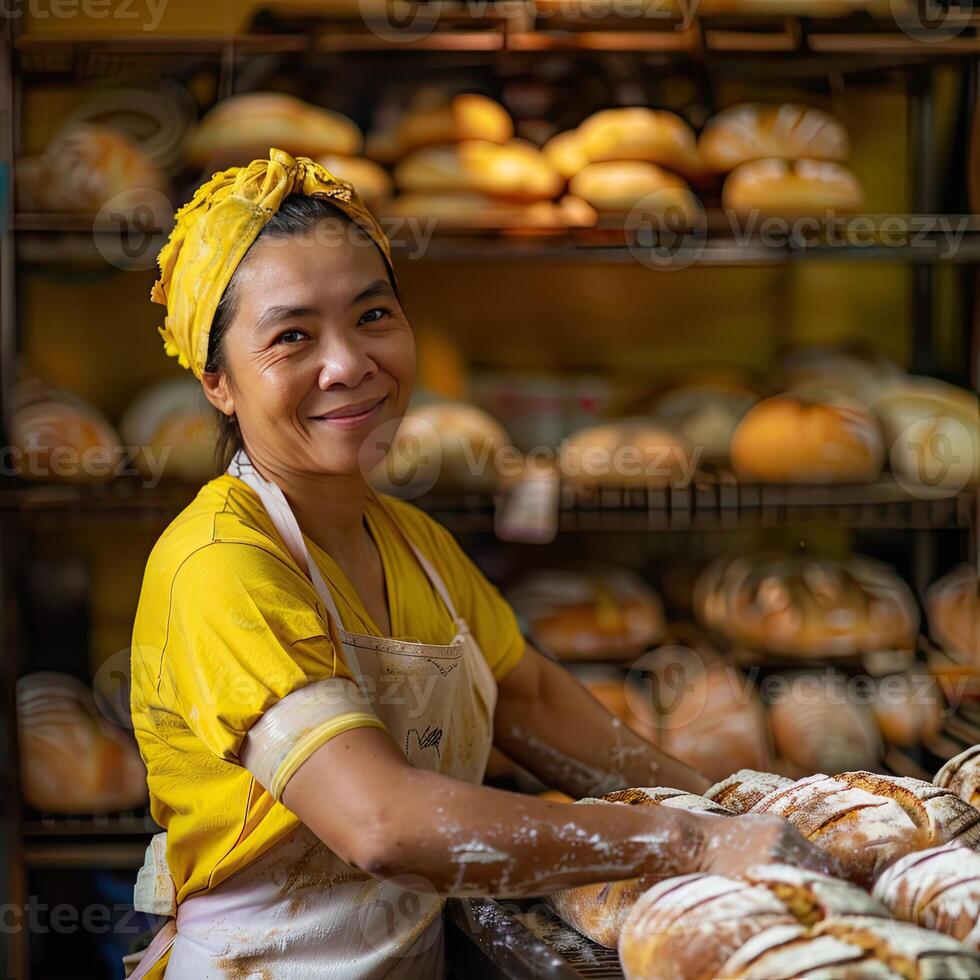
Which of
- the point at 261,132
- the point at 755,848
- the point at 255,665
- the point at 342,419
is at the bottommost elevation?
the point at 755,848

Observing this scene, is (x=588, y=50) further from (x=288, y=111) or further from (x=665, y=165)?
(x=288, y=111)

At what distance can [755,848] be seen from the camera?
0.90 metres

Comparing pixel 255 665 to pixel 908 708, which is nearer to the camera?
pixel 255 665

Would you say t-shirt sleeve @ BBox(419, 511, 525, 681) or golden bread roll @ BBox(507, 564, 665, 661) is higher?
t-shirt sleeve @ BBox(419, 511, 525, 681)

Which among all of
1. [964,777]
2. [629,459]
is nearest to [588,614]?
[629,459]

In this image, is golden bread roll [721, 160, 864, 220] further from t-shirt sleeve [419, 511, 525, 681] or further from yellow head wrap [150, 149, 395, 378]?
yellow head wrap [150, 149, 395, 378]

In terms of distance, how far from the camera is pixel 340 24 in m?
2.56

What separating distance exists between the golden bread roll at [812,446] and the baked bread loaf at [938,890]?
153 centimetres

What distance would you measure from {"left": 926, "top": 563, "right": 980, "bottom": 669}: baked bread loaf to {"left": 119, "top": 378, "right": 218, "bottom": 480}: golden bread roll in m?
1.64

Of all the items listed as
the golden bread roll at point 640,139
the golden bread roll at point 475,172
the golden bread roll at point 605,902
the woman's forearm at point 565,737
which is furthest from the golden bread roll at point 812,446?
the golden bread roll at point 605,902

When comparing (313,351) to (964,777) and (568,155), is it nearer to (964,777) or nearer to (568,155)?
(964,777)

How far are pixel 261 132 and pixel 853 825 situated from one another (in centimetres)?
188

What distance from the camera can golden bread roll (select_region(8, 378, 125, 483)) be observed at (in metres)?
2.35

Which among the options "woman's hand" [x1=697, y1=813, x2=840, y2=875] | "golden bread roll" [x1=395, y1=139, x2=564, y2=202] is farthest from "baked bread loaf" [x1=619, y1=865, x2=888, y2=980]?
"golden bread roll" [x1=395, y1=139, x2=564, y2=202]
